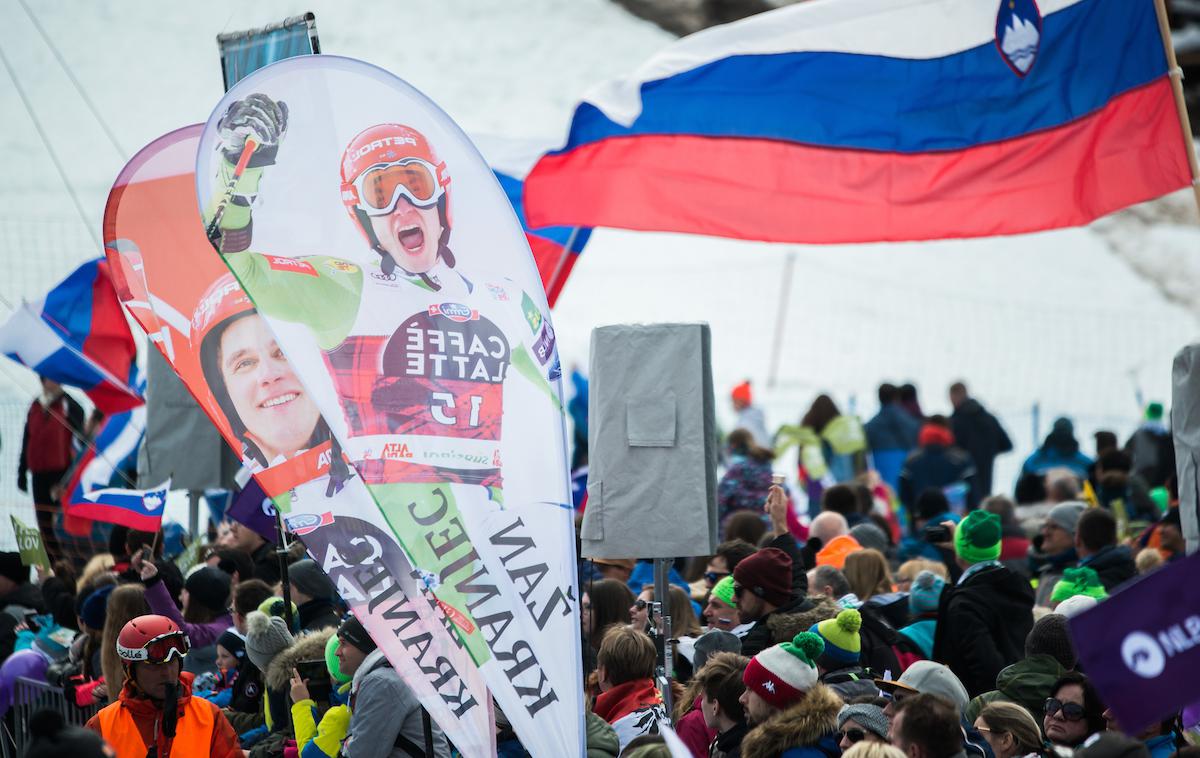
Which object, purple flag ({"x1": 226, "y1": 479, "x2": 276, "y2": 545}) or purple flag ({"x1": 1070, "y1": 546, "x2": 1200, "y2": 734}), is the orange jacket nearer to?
purple flag ({"x1": 226, "y1": 479, "x2": 276, "y2": 545})

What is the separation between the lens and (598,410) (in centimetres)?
637

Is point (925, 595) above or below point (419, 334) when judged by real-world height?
below

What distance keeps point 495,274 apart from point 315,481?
0.90 metres

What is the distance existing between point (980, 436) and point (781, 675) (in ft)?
32.1

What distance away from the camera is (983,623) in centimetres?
659

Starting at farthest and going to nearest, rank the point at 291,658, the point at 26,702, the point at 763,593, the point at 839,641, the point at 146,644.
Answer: the point at 26,702
the point at 291,658
the point at 763,593
the point at 839,641
the point at 146,644

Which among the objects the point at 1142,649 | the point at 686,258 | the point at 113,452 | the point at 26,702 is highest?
the point at 686,258

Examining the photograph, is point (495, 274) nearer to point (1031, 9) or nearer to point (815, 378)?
point (1031, 9)

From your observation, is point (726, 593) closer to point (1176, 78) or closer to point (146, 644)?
point (146, 644)

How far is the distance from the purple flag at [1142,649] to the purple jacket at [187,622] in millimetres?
4968

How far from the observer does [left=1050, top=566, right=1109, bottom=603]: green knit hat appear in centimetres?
754

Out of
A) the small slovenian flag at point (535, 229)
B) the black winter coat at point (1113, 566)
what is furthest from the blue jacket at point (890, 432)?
the black winter coat at point (1113, 566)

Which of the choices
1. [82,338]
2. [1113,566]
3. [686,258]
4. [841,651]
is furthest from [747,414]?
[686,258]

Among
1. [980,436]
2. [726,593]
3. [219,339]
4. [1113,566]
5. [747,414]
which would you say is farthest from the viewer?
[747,414]
